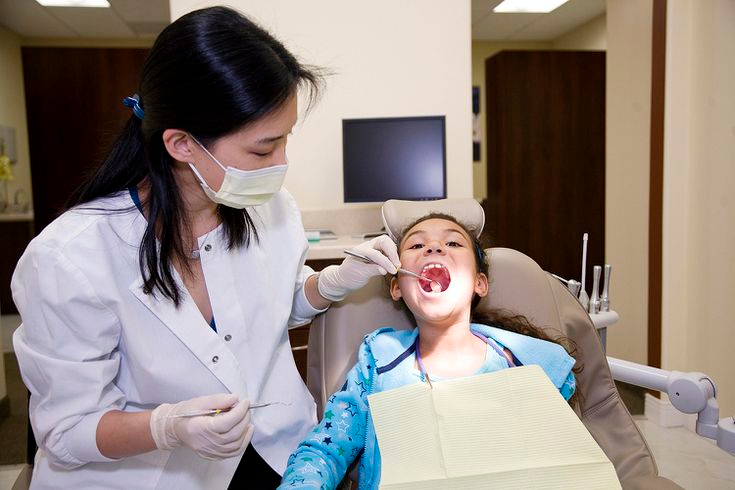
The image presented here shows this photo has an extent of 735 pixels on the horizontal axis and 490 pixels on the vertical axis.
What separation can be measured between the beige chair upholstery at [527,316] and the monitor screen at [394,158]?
4.16 feet

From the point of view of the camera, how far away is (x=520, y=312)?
136cm

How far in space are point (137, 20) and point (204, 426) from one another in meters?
4.75

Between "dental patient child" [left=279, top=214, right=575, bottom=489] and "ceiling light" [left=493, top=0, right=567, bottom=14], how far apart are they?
3.98 meters

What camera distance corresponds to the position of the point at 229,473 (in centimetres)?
114

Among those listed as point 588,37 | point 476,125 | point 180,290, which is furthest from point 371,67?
point 588,37

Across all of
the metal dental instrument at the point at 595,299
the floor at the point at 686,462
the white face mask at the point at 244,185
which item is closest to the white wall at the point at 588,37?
the floor at the point at 686,462

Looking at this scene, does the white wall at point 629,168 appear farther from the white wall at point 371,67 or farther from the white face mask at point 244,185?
the white face mask at point 244,185

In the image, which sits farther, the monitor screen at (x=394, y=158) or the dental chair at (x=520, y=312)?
the monitor screen at (x=394, y=158)

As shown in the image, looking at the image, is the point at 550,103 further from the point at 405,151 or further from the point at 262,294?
the point at 262,294

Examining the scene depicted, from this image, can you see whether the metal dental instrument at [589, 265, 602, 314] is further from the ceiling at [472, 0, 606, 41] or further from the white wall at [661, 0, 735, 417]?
the ceiling at [472, 0, 606, 41]

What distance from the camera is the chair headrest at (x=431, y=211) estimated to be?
145cm

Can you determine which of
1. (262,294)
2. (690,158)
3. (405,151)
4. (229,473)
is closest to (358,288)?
(262,294)

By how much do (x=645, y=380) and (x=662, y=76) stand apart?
5.94 ft

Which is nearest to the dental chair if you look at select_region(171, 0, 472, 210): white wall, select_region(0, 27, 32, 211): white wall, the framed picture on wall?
select_region(171, 0, 472, 210): white wall
